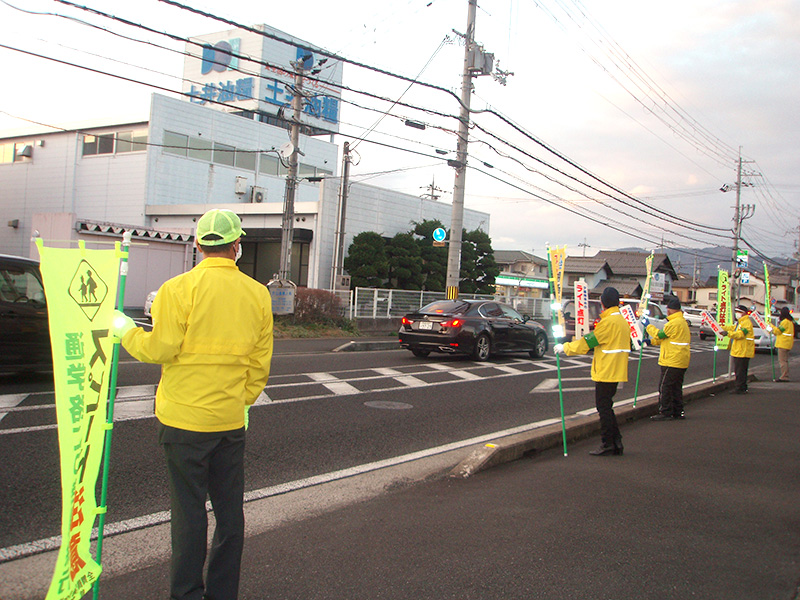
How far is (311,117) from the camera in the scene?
1754 inches

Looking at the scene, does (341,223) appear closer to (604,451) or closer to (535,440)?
(535,440)

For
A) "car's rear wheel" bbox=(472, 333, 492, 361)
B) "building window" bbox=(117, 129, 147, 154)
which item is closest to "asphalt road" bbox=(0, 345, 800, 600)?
"car's rear wheel" bbox=(472, 333, 492, 361)

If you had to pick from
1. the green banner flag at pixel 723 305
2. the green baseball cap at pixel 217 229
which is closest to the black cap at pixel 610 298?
the green baseball cap at pixel 217 229

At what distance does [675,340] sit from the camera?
9.86 meters

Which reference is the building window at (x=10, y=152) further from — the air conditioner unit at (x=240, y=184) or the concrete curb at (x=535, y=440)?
the concrete curb at (x=535, y=440)

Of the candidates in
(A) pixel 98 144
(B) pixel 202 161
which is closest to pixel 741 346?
(B) pixel 202 161

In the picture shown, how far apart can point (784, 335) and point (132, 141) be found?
32536 millimetres

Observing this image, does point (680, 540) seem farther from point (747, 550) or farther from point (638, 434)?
point (638, 434)

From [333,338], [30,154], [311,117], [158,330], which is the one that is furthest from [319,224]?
[158,330]

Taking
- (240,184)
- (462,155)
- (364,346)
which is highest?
(240,184)

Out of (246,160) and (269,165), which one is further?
(269,165)

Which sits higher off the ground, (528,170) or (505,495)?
(528,170)

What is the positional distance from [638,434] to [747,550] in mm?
4324

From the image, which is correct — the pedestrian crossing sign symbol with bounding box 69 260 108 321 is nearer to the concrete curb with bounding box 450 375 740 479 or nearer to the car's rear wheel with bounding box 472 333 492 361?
the concrete curb with bounding box 450 375 740 479
